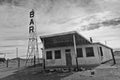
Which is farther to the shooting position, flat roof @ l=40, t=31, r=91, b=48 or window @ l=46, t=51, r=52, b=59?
window @ l=46, t=51, r=52, b=59

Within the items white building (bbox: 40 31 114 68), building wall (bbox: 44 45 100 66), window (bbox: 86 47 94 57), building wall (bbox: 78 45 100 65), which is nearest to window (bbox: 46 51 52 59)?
white building (bbox: 40 31 114 68)

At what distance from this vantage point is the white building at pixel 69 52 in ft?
42.7

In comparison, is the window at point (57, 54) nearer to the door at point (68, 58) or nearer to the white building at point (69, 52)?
the white building at point (69, 52)

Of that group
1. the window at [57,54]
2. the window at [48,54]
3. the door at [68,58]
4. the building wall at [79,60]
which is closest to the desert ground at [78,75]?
the building wall at [79,60]

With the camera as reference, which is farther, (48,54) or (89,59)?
(48,54)

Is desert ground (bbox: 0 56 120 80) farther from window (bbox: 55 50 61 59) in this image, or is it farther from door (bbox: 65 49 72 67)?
window (bbox: 55 50 61 59)

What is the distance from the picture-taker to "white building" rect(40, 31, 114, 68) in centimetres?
1301

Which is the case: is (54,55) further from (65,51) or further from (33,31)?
(33,31)

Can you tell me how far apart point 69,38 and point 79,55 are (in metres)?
2.91

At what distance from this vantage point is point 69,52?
560 inches

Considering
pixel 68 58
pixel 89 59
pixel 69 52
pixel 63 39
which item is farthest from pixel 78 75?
pixel 69 52

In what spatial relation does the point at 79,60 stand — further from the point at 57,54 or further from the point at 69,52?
the point at 57,54

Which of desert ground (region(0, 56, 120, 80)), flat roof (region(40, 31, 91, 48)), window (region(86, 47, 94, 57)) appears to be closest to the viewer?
desert ground (region(0, 56, 120, 80))

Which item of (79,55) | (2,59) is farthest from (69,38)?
(2,59)
